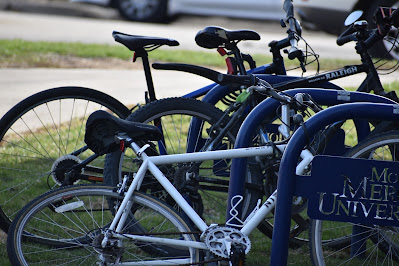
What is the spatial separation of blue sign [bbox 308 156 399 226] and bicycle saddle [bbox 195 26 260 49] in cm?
143

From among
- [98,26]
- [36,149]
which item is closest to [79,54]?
[98,26]

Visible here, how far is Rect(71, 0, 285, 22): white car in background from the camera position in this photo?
1423 centimetres

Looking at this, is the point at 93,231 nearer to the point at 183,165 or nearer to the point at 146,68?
the point at 183,165

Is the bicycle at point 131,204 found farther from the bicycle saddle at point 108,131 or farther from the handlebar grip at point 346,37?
the handlebar grip at point 346,37

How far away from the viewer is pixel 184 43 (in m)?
11.9

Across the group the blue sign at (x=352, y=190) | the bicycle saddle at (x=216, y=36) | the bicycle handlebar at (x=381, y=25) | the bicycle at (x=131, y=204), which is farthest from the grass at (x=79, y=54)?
the bicycle at (x=131, y=204)

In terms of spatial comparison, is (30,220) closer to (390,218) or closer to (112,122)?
(112,122)

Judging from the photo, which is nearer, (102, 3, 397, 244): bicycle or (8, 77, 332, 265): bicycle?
(8, 77, 332, 265): bicycle

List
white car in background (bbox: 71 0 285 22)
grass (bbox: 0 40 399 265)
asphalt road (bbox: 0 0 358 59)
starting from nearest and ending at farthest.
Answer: grass (bbox: 0 40 399 265) → asphalt road (bbox: 0 0 358 59) → white car in background (bbox: 71 0 285 22)

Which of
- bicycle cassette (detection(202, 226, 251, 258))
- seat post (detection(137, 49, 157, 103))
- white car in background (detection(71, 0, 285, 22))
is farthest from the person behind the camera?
white car in background (detection(71, 0, 285, 22))

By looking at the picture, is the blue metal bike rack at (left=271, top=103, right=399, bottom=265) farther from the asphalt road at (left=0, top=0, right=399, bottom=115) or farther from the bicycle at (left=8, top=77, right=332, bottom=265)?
the asphalt road at (left=0, top=0, right=399, bottom=115)

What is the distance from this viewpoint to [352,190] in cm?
329

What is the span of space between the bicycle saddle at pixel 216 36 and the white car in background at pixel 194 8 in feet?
32.5

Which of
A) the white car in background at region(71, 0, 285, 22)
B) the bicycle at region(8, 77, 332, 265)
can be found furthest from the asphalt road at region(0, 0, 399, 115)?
the bicycle at region(8, 77, 332, 265)
